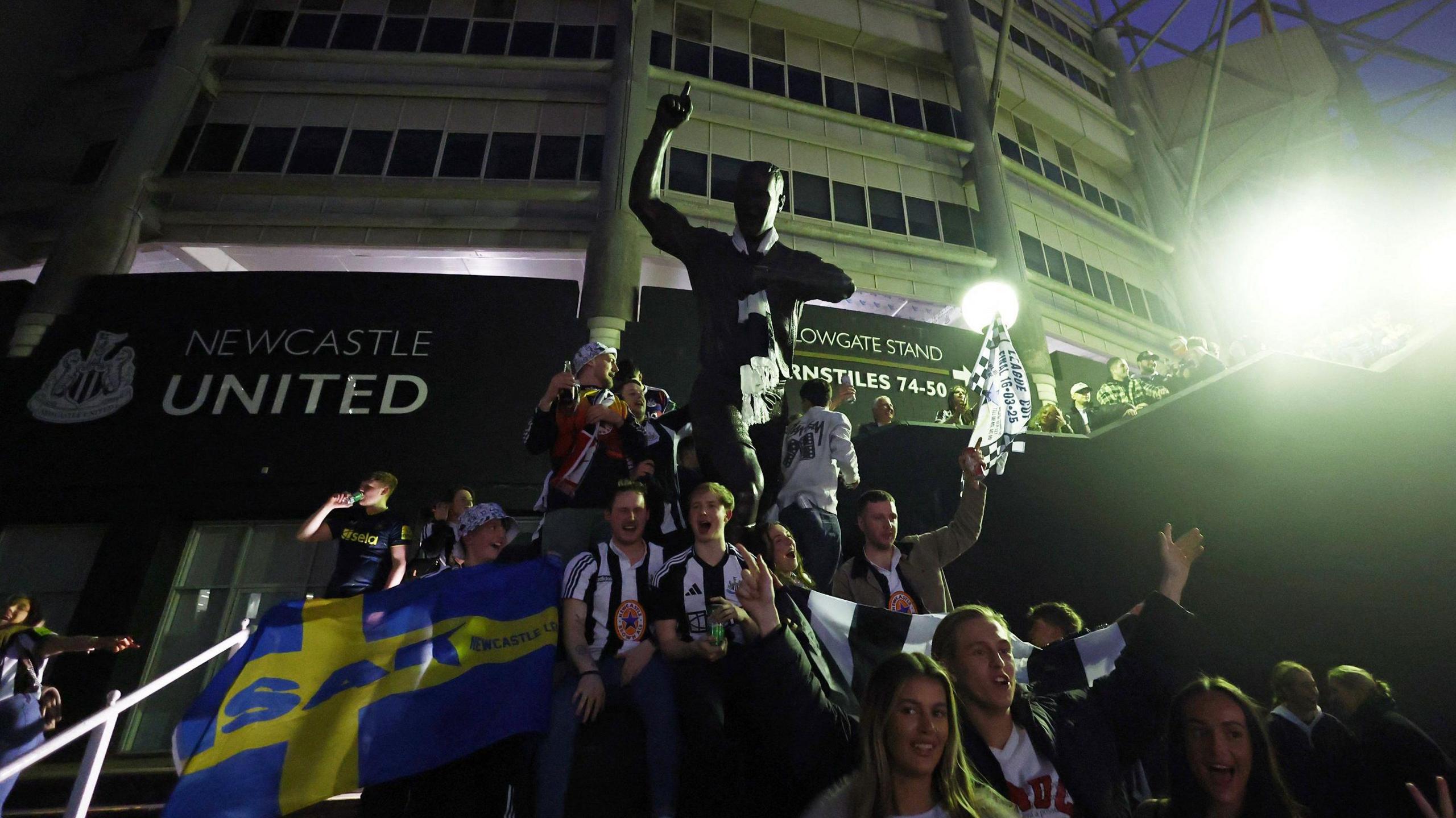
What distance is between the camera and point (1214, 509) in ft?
19.2

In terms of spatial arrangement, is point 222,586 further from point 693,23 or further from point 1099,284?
point 1099,284

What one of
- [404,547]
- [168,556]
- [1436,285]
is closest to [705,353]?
[404,547]

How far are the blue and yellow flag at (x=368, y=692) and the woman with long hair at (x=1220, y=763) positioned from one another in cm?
240

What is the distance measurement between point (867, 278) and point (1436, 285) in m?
9.08

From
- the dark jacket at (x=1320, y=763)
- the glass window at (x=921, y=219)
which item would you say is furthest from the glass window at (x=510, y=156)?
the dark jacket at (x=1320, y=763)

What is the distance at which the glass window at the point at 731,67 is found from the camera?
1680 cm

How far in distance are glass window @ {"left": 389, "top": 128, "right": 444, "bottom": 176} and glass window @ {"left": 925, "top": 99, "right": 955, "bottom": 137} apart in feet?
39.9

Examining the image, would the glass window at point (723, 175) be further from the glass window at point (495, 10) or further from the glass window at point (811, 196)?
the glass window at point (495, 10)

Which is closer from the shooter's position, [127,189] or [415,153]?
[127,189]

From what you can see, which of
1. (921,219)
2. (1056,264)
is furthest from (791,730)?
(1056,264)

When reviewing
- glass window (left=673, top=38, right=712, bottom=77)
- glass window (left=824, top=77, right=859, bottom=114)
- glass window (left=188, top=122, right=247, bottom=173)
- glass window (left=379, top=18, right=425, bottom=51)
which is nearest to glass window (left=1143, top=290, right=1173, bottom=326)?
glass window (left=824, top=77, right=859, bottom=114)

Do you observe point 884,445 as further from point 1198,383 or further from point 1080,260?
point 1080,260

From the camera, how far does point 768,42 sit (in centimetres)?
1761

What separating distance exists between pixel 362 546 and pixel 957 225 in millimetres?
16067
